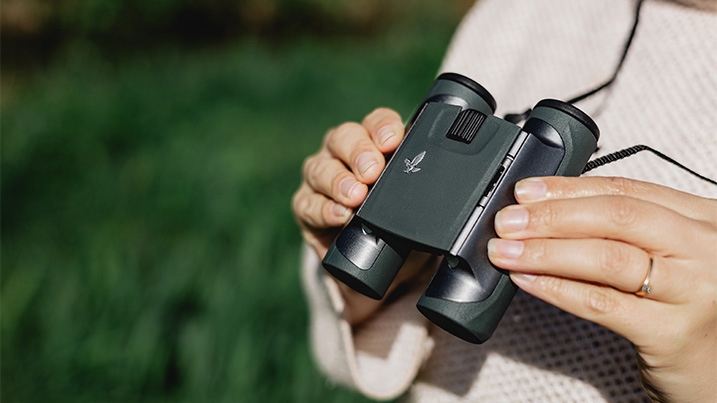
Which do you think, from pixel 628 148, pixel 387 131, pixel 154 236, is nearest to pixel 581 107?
pixel 628 148

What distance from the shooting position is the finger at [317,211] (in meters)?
1.01

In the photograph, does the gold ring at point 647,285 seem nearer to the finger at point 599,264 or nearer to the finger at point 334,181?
the finger at point 599,264

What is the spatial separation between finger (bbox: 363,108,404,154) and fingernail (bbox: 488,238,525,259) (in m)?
0.26

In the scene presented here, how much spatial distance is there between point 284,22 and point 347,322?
4731 mm

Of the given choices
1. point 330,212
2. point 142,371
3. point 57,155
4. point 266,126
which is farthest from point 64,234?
point 330,212

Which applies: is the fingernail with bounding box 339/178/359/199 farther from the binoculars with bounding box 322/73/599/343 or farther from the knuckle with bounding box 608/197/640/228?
the knuckle with bounding box 608/197/640/228

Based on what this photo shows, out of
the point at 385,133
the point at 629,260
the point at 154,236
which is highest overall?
the point at 629,260

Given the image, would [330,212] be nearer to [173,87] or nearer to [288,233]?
[288,233]

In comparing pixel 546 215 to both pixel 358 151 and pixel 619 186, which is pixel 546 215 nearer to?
pixel 619 186

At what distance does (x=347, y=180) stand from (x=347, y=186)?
1cm

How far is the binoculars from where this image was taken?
782 mm

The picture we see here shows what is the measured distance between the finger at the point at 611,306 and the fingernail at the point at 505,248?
3cm

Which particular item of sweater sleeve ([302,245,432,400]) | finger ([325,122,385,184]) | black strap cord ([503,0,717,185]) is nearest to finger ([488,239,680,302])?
black strap cord ([503,0,717,185])

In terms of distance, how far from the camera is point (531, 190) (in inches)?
29.9
